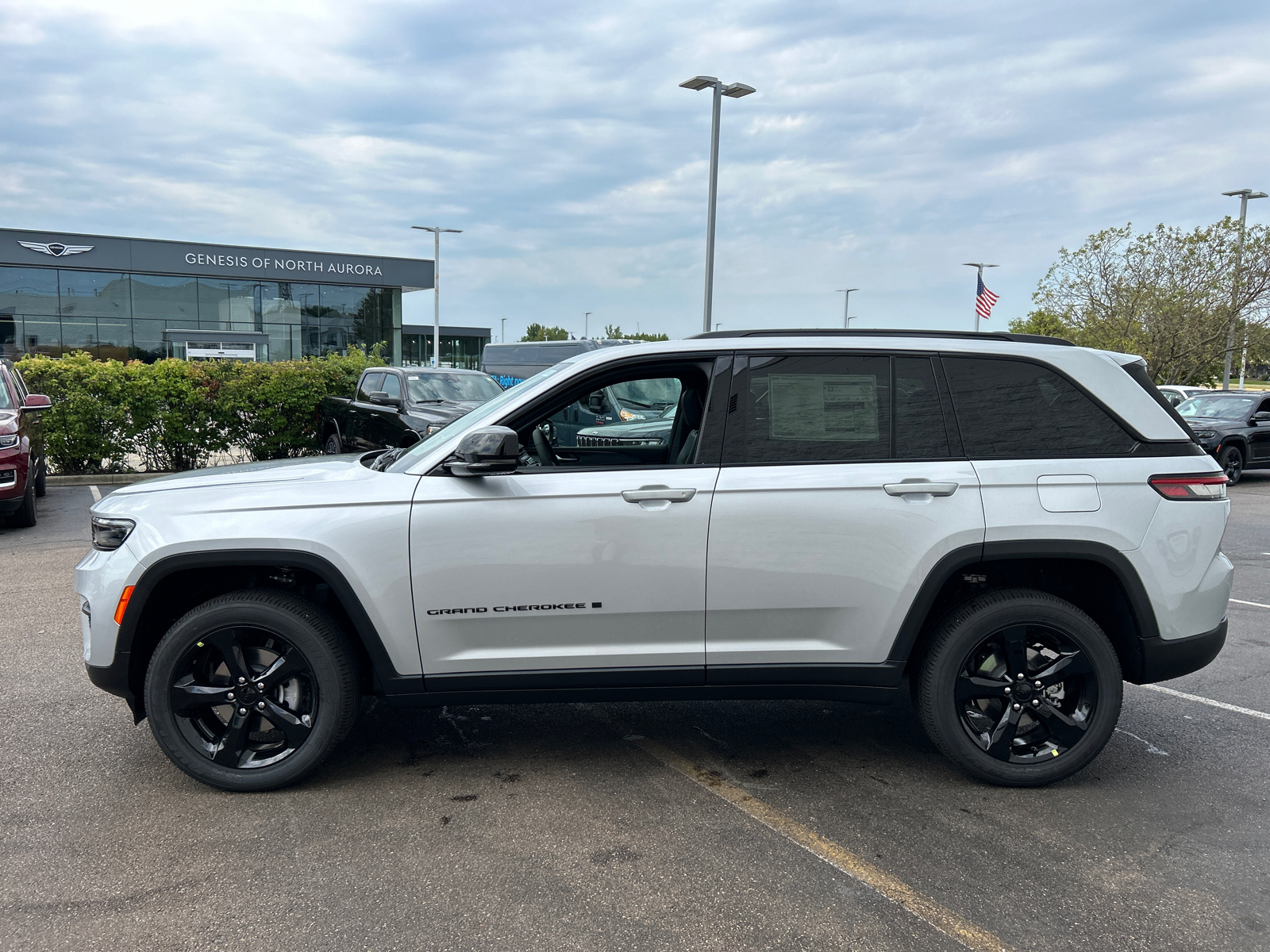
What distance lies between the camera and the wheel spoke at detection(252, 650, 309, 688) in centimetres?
362

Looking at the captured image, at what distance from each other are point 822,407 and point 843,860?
5.51 ft

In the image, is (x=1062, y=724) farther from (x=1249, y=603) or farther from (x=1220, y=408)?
(x=1220, y=408)

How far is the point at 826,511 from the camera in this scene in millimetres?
3615

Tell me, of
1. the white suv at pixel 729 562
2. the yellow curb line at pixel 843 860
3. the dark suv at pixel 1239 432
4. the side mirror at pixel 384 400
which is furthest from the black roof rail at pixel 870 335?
the dark suv at pixel 1239 432

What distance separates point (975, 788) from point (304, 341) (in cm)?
4523

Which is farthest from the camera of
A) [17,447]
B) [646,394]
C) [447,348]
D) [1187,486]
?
[447,348]

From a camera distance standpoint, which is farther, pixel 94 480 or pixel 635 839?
pixel 94 480

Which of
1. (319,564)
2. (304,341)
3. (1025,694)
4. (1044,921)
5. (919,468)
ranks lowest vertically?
(1044,921)

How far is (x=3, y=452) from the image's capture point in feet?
30.6

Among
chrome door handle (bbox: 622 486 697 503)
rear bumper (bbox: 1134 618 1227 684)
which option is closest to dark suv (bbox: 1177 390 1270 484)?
rear bumper (bbox: 1134 618 1227 684)

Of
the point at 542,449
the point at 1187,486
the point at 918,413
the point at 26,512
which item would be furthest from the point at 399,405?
the point at 1187,486

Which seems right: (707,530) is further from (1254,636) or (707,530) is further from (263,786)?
(1254,636)

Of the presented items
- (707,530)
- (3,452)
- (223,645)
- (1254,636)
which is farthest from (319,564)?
(3,452)

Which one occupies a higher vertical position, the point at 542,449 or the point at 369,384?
the point at 369,384
